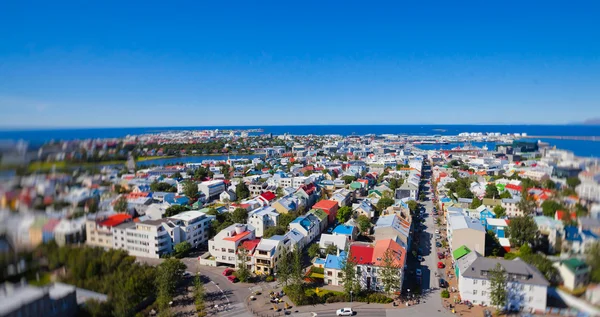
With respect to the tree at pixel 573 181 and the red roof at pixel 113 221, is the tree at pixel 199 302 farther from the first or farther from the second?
the tree at pixel 573 181

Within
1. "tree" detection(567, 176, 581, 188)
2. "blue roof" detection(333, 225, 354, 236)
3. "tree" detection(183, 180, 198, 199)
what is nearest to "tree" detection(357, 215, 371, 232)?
"blue roof" detection(333, 225, 354, 236)

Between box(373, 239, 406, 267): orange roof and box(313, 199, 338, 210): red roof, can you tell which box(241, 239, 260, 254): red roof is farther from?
box(313, 199, 338, 210): red roof

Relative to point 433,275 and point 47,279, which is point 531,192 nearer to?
point 47,279

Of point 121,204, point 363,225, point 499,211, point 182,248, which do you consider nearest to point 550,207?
point 121,204

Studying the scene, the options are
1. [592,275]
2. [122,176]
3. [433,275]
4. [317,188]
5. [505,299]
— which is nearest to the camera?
[592,275]

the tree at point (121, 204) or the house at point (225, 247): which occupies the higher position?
the tree at point (121, 204)

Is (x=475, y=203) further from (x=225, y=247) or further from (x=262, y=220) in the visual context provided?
(x=225, y=247)

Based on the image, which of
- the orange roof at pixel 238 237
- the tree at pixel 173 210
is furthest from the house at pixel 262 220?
the tree at pixel 173 210

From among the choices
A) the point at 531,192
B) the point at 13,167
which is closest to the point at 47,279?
the point at 13,167
